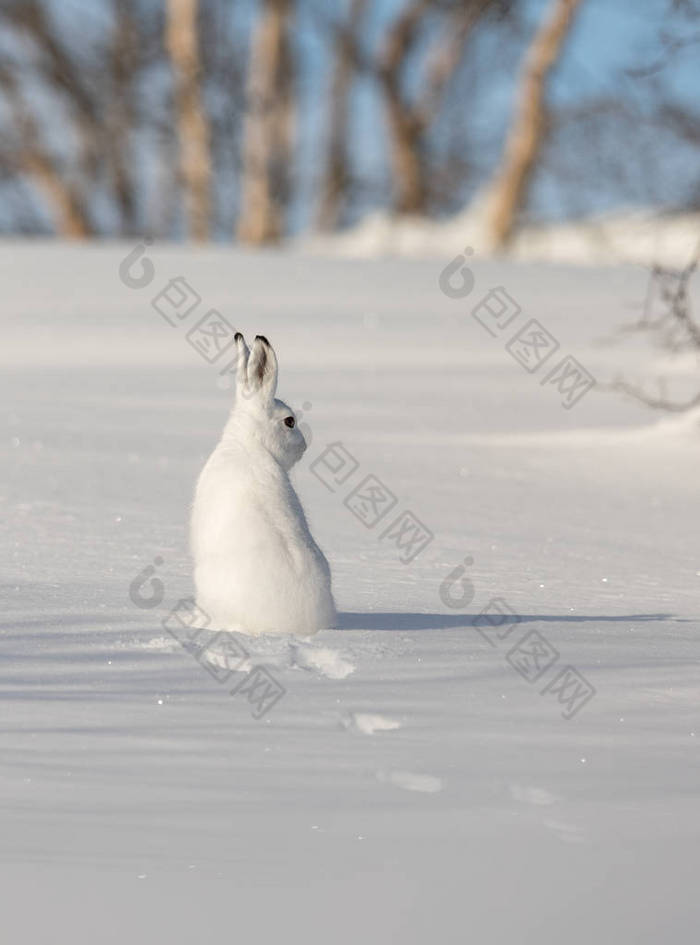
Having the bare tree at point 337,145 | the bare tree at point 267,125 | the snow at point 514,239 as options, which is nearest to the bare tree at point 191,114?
the bare tree at point 267,125

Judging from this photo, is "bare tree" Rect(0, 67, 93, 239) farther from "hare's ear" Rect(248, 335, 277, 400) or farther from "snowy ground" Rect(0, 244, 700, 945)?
"hare's ear" Rect(248, 335, 277, 400)

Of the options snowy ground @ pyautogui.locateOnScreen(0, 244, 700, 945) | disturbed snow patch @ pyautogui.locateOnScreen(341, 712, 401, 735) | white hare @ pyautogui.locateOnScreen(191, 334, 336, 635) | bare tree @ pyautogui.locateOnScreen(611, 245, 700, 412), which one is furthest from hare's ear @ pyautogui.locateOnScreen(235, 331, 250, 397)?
bare tree @ pyautogui.locateOnScreen(611, 245, 700, 412)

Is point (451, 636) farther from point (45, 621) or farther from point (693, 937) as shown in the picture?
point (693, 937)

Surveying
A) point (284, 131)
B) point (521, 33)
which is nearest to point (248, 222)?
point (284, 131)

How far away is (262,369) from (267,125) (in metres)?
17.8

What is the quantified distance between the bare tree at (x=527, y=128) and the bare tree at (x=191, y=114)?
3582mm

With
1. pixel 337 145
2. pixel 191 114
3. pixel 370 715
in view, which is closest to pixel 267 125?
pixel 191 114

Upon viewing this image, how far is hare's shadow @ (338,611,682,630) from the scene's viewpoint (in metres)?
4.84

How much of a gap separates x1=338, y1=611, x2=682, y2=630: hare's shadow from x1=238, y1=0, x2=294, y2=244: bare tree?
1661 centimetres

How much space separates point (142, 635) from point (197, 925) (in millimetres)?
1781

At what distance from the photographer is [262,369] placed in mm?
4457

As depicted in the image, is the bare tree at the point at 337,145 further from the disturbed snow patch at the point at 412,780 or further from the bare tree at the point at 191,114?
the disturbed snow patch at the point at 412,780

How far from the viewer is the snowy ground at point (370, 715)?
116 inches

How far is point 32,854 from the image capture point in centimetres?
302
